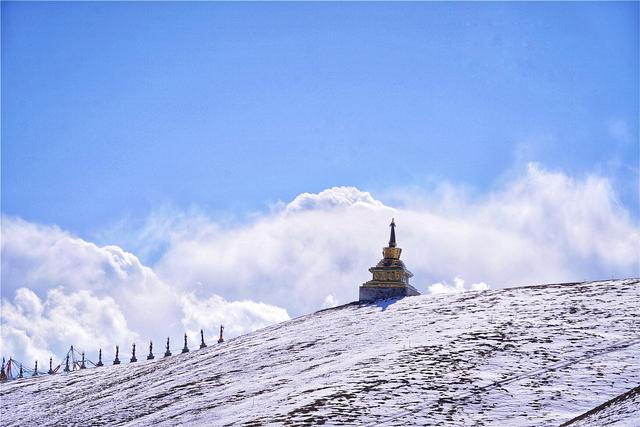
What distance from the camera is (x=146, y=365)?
5797 centimetres

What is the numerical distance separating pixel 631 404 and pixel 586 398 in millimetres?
4375

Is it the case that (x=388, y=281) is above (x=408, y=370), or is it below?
above

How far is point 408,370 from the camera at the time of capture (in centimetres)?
3384

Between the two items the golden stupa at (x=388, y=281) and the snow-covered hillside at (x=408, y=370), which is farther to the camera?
the golden stupa at (x=388, y=281)

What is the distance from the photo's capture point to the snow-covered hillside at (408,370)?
29031mm

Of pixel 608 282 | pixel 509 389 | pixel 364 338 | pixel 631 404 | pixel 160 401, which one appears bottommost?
pixel 631 404

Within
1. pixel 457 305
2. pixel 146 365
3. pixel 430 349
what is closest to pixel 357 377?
pixel 430 349

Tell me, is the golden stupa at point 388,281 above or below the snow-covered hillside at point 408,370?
above

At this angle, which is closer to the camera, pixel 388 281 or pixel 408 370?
pixel 408 370

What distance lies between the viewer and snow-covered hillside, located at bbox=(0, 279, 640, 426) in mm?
29031

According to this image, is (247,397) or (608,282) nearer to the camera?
(247,397)

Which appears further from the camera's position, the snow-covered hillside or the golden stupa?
the golden stupa

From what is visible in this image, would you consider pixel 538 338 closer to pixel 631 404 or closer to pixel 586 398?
pixel 586 398

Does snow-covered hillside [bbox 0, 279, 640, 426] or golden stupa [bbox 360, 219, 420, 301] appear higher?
golden stupa [bbox 360, 219, 420, 301]
